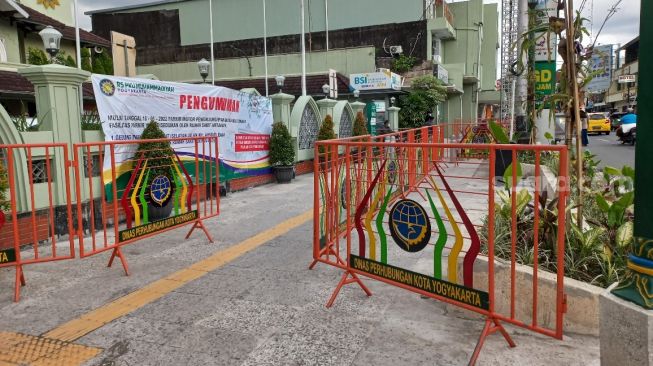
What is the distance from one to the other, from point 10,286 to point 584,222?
6.11 m

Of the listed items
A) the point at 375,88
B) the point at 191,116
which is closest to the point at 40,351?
the point at 191,116

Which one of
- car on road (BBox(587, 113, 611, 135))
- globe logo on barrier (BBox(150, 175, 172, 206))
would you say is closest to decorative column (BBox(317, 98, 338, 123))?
globe logo on barrier (BBox(150, 175, 172, 206))

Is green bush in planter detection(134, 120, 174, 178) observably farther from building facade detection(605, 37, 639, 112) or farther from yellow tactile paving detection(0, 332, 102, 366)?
building facade detection(605, 37, 639, 112)

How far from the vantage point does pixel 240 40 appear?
32.6 meters

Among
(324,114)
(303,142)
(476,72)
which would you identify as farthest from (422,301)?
(476,72)

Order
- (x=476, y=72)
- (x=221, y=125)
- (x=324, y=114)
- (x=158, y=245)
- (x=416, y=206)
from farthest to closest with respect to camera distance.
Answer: (x=476, y=72)
(x=324, y=114)
(x=221, y=125)
(x=158, y=245)
(x=416, y=206)

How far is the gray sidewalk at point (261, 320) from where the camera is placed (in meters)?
3.31

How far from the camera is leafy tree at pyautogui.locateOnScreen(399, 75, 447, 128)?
24.2 meters

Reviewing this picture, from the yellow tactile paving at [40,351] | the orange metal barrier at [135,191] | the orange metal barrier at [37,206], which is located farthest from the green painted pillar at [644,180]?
the orange metal barrier at [37,206]

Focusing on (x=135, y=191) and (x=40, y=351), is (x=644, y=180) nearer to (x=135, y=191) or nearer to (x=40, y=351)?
(x=40, y=351)

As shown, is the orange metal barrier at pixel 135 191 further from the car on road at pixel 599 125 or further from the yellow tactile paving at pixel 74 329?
the car on road at pixel 599 125

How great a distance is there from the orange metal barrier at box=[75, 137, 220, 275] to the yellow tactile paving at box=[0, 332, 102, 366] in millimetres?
1214

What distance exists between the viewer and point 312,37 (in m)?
30.7

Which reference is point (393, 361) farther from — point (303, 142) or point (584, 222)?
point (303, 142)
